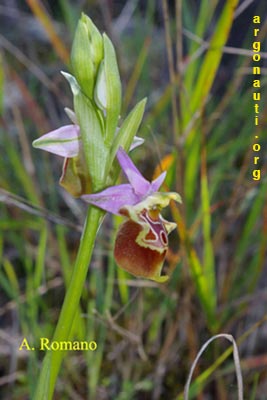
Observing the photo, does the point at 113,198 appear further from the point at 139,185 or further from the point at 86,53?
the point at 86,53

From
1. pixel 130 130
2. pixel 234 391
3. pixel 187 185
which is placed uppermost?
pixel 130 130

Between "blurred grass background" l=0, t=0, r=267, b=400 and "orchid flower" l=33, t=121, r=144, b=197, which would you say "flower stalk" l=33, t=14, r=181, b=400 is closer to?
"orchid flower" l=33, t=121, r=144, b=197

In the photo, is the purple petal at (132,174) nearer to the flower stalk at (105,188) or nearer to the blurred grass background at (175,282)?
the flower stalk at (105,188)

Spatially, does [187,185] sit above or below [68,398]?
above

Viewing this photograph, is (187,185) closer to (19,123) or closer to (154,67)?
(19,123)

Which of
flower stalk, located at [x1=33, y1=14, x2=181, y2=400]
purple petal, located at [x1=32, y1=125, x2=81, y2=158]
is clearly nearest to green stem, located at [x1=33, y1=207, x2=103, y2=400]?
flower stalk, located at [x1=33, y1=14, x2=181, y2=400]

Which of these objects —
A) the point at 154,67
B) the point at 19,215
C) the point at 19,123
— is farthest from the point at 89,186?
the point at 154,67
